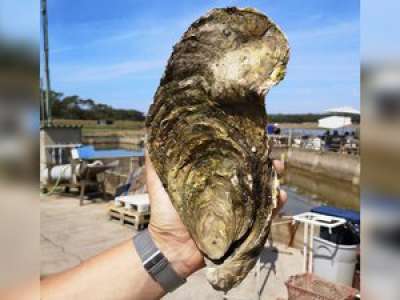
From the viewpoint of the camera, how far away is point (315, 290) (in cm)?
516

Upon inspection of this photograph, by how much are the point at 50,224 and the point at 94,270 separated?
8.75 m

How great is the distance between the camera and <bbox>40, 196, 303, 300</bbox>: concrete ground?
5.84m

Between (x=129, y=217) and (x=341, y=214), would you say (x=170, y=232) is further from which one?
(x=129, y=217)

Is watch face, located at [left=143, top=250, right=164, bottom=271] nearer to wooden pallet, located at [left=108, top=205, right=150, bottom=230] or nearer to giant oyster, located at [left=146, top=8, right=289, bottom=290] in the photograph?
giant oyster, located at [left=146, top=8, right=289, bottom=290]

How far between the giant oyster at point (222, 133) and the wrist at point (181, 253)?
93mm

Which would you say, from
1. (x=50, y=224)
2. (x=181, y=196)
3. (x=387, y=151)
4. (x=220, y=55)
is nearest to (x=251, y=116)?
(x=220, y=55)

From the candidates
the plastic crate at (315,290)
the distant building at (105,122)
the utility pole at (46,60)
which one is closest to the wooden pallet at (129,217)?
the plastic crate at (315,290)

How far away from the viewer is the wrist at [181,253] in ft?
5.04

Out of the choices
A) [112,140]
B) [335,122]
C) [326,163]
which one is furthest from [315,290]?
[112,140]

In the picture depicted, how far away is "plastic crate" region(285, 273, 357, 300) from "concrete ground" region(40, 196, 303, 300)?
2.25ft

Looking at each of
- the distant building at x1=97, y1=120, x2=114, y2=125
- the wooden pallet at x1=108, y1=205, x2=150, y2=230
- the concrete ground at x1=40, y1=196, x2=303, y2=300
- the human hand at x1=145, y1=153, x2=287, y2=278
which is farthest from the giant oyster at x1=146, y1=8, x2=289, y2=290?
the distant building at x1=97, y1=120, x2=114, y2=125

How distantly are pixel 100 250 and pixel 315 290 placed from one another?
419 centimetres

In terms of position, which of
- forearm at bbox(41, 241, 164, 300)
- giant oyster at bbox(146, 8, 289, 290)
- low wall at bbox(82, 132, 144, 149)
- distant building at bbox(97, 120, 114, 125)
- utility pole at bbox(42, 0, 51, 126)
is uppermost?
utility pole at bbox(42, 0, 51, 126)

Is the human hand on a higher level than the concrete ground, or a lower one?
higher
